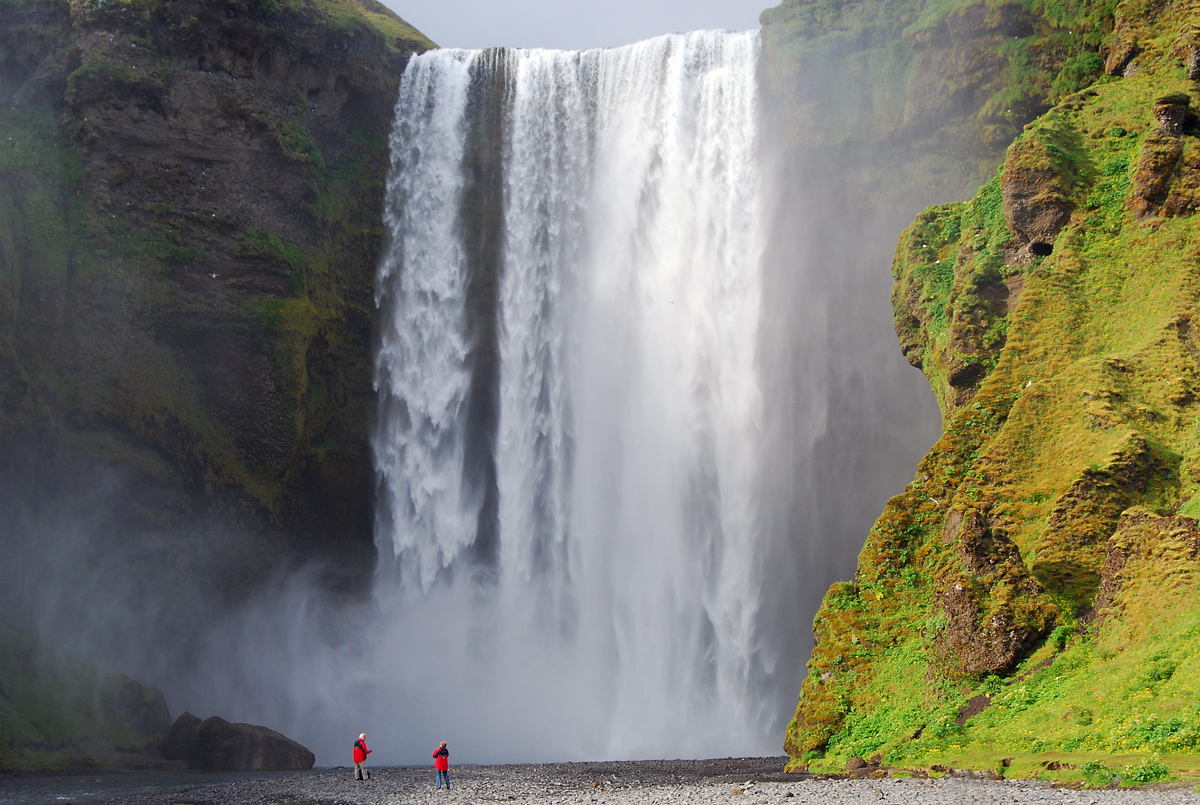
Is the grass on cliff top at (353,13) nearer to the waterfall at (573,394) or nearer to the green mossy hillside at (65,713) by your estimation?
the waterfall at (573,394)

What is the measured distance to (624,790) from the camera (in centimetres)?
1703

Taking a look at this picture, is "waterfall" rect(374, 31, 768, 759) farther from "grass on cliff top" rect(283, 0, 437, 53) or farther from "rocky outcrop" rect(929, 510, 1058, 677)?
"rocky outcrop" rect(929, 510, 1058, 677)

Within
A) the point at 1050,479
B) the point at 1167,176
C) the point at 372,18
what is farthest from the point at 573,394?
the point at 372,18

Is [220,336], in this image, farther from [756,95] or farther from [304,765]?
[756,95]

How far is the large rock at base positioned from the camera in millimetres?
24000

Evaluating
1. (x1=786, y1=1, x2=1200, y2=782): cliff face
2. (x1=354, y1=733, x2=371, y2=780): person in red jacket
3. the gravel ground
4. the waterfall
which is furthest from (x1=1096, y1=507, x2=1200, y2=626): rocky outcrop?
(x1=354, y1=733, x2=371, y2=780): person in red jacket

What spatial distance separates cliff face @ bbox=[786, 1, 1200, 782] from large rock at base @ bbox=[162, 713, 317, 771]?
45.0ft

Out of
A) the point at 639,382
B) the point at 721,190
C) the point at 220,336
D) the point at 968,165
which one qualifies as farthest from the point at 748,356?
the point at 220,336

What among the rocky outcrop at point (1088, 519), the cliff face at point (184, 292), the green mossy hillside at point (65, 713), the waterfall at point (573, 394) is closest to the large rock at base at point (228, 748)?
the green mossy hillside at point (65, 713)

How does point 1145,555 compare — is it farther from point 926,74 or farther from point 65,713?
point 65,713

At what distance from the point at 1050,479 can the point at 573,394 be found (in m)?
18.4

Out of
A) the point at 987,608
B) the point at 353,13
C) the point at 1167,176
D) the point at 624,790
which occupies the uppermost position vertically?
the point at 353,13

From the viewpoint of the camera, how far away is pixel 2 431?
2633 cm

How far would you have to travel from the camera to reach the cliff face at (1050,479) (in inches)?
579
